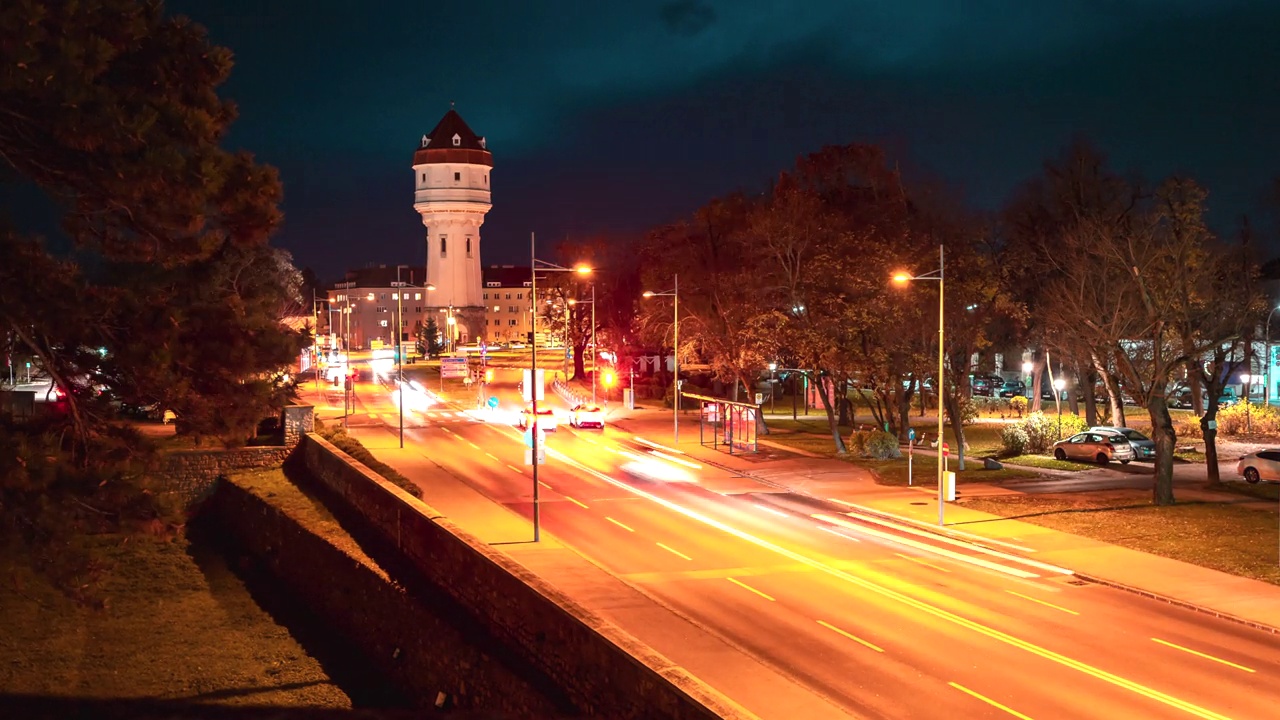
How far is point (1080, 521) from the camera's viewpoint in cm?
2944

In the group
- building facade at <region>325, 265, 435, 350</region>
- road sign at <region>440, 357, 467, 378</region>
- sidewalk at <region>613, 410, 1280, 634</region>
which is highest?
building facade at <region>325, 265, 435, 350</region>

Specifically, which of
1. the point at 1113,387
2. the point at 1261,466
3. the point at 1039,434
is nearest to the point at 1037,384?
the point at 1039,434

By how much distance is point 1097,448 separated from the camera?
42094mm

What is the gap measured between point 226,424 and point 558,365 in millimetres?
91506

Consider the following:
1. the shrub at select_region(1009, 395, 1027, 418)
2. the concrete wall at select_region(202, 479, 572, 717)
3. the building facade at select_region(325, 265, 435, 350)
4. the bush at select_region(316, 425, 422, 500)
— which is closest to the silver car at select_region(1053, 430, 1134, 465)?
the shrub at select_region(1009, 395, 1027, 418)

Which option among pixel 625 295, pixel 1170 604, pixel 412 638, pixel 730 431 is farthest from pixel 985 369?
pixel 412 638

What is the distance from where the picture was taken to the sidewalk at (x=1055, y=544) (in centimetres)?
2098

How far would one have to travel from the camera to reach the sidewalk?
68.8 ft

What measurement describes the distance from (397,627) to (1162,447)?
21.7 metres

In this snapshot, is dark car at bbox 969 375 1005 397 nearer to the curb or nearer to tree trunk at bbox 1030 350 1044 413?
tree trunk at bbox 1030 350 1044 413

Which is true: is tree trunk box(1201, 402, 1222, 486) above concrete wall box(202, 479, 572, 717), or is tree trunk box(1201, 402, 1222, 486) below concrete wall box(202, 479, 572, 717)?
above

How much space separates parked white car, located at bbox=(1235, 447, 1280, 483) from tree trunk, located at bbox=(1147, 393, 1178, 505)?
6.00m

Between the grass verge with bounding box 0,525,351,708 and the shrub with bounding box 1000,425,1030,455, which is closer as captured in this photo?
the grass verge with bounding box 0,525,351,708

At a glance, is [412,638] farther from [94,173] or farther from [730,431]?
[730,431]
